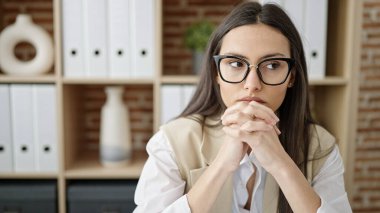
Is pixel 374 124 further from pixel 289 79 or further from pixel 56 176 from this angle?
pixel 56 176

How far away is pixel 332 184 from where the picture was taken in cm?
124

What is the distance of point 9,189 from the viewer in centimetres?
191

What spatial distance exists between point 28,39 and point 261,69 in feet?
4.29

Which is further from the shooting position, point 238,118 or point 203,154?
point 203,154

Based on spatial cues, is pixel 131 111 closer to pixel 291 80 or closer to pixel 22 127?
pixel 22 127

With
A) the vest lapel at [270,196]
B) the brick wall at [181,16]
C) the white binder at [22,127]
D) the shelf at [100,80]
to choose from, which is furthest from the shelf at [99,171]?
the vest lapel at [270,196]

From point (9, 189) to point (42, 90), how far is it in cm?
49

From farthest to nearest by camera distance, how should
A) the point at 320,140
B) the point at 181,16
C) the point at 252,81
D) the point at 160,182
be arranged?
the point at 181,16 < the point at 320,140 < the point at 160,182 < the point at 252,81

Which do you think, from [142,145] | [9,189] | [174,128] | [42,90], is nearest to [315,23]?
[174,128]

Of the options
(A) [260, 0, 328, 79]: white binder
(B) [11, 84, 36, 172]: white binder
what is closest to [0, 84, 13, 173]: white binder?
(B) [11, 84, 36, 172]: white binder

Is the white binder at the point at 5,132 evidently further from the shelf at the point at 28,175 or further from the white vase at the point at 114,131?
the white vase at the point at 114,131

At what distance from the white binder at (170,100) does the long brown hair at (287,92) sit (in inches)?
21.9

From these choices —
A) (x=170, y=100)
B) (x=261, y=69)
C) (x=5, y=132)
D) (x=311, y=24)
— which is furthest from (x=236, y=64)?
(x=5, y=132)

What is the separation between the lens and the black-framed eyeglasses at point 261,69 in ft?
3.55
